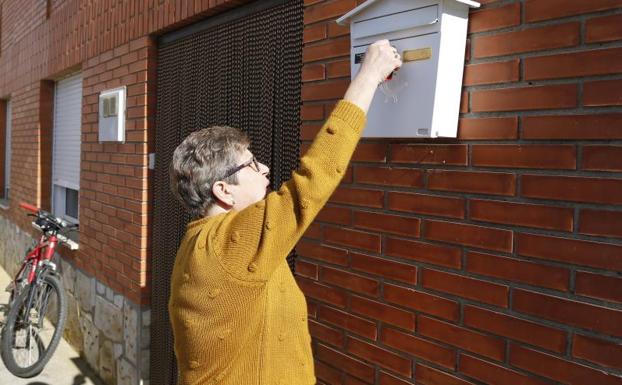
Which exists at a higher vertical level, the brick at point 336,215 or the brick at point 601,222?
the brick at point 601,222

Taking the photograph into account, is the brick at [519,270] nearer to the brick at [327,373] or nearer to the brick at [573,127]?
the brick at [573,127]

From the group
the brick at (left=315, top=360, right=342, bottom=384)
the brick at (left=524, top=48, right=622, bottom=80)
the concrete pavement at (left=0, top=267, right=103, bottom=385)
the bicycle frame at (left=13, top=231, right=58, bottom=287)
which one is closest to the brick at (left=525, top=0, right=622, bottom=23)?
the brick at (left=524, top=48, right=622, bottom=80)

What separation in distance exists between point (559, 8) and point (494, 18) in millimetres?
215

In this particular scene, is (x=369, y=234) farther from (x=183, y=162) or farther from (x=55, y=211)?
(x=55, y=211)

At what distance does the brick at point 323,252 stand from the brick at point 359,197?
0.21m

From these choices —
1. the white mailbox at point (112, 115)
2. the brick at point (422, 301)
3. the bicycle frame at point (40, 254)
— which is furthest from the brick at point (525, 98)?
the bicycle frame at point (40, 254)

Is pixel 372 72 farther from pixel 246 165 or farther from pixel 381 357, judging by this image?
pixel 381 357

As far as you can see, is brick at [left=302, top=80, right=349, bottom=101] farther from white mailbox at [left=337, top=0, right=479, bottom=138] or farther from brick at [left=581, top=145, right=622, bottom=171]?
brick at [left=581, top=145, right=622, bottom=171]

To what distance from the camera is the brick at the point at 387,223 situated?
6.63 ft

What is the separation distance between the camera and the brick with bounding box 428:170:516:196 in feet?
5.65

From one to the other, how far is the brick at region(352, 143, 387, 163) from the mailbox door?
0.11m

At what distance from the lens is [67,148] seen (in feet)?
21.5

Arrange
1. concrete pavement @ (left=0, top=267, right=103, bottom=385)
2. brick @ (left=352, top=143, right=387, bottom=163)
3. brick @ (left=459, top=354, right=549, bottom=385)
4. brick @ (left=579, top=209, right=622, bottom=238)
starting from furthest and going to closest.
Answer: concrete pavement @ (left=0, top=267, right=103, bottom=385) → brick @ (left=352, top=143, right=387, bottom=163) → brick @ (left=459, top=354, right=549, bottom=385) → brick @ (left=579, top=209, right=622, bottom=238)

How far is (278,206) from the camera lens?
59.8 inches
